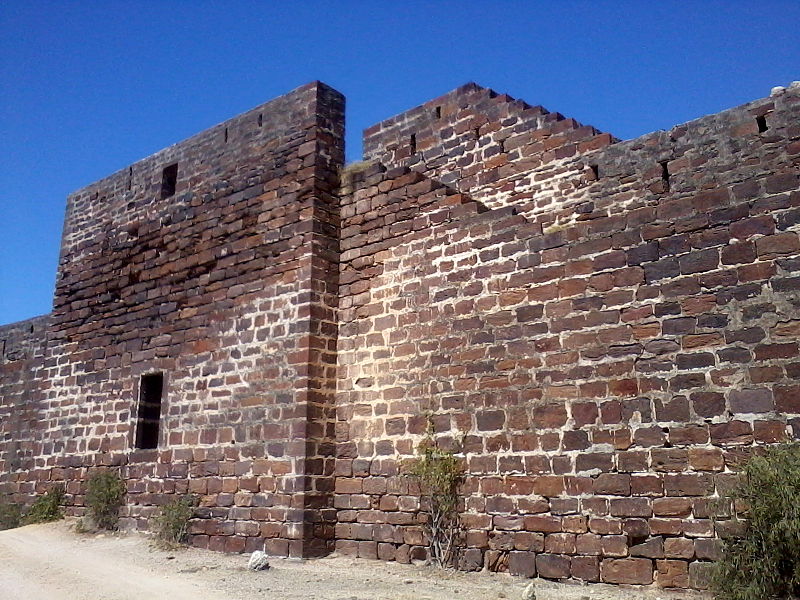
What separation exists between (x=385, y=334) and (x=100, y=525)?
5327 mm

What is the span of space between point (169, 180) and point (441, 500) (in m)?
7.21

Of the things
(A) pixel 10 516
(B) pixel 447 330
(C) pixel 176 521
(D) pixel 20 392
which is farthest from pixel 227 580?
(D) pixel 20 392

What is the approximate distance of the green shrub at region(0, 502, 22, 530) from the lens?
12.2 meters

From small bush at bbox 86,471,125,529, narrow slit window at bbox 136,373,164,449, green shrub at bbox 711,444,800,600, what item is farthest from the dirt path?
narrow slit window at bbox 136,373,164,449

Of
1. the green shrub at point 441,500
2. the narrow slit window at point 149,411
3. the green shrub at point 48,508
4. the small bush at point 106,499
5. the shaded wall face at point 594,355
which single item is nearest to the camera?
the shaded wall face at point 594,355

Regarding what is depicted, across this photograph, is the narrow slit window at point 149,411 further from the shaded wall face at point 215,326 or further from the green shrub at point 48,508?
the green shrub at point 48,508

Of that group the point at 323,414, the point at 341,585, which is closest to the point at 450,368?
the point at 323,414

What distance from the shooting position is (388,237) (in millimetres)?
9031

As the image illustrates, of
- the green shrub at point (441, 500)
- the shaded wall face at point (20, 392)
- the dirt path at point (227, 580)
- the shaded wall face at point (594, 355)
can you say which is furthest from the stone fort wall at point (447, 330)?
the shaded wall face at point (20, 392)

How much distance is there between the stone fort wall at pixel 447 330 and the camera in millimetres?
6215

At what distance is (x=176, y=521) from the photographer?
9.36m

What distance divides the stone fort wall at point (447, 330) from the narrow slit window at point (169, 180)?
94 mm

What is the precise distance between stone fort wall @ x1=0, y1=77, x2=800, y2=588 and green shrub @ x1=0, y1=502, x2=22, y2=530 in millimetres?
322

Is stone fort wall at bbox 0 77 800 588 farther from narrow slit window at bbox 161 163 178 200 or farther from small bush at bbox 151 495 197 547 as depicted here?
small bush at bbox 151 495 197 547
